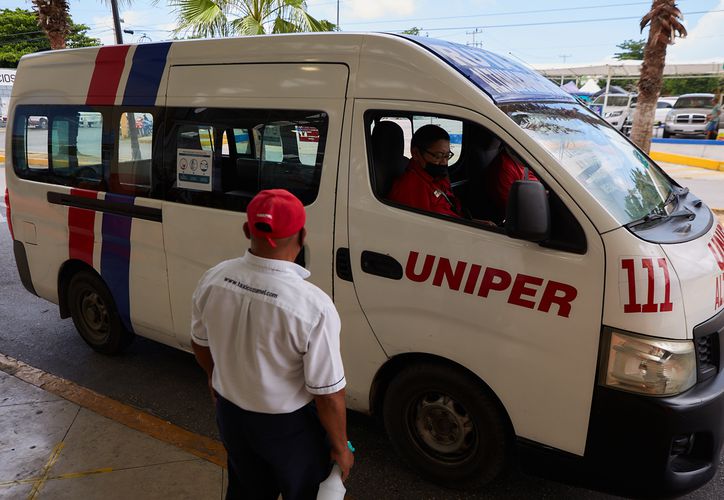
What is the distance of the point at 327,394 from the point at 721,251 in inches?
76.0

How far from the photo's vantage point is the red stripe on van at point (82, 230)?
3.94 m

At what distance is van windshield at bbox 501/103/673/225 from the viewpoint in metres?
2.41

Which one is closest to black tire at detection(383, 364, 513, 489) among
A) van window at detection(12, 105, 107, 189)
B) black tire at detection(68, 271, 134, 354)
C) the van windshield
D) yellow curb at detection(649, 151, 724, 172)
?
the van windshield

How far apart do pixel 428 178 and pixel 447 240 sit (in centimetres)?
49

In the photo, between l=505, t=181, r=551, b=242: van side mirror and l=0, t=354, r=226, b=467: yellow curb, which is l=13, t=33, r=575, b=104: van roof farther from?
l=0, t=354, r=226, b=467: yellow curb

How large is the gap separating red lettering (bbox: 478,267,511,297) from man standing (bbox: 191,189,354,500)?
93 centimetres

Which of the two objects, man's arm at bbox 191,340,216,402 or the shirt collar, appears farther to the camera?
man's arm at bbox 191,340,216,402

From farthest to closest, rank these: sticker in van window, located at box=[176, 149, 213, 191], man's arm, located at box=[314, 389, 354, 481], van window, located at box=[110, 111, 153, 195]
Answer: van window, located at box=[110, 111, 153, 195] → sticker in van window, located at box=[176, 149, 213, 191] → man's arm, located at box=[314, 389, 354, 481]

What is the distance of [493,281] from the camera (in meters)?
2.39

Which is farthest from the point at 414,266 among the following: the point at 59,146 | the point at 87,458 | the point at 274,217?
the point at 59,146

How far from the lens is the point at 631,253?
6.99 ft

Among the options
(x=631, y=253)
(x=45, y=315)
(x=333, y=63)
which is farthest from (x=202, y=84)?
(x=45, y=315)

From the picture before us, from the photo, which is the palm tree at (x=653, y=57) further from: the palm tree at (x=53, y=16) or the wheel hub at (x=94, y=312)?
the palm tree at (x=53, y=16)

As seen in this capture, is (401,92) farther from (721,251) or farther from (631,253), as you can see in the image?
(721,251)
